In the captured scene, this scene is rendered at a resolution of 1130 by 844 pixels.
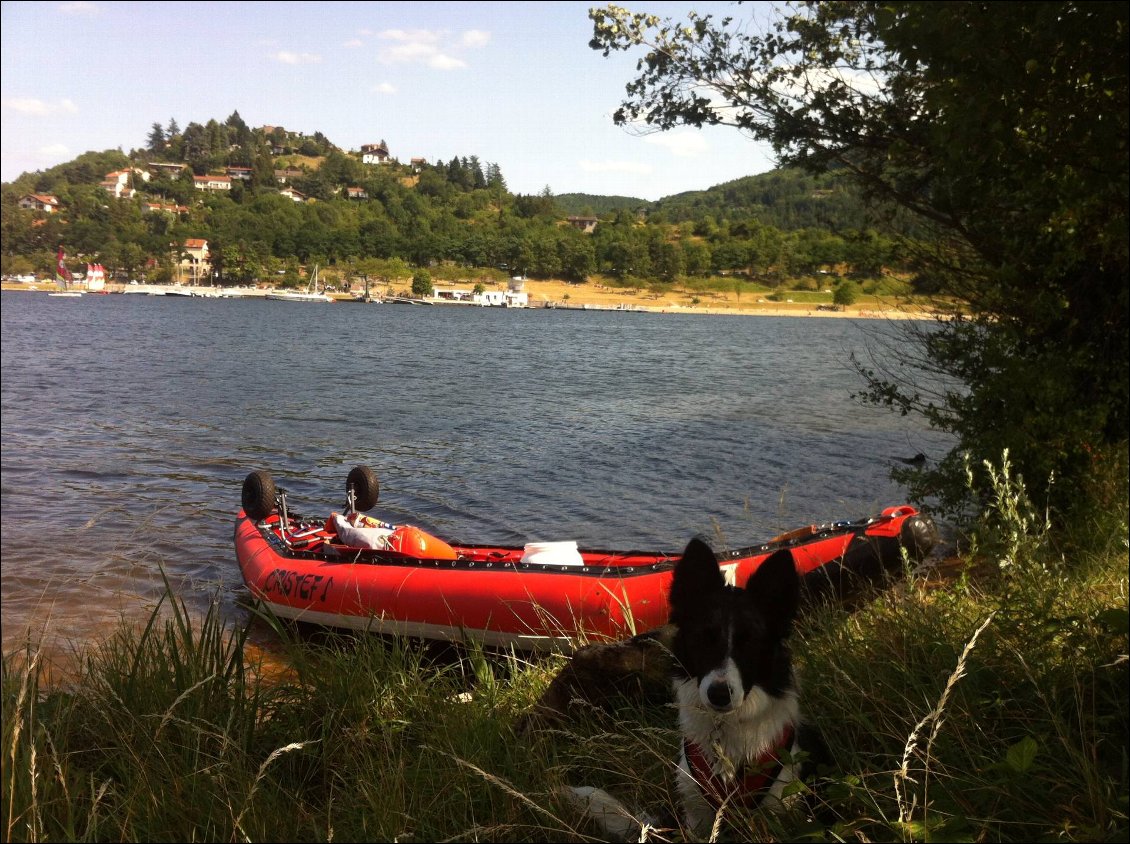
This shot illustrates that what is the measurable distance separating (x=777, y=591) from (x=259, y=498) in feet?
27.5

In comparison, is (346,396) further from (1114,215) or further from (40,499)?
(1114,215)

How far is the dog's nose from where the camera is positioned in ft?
7.99

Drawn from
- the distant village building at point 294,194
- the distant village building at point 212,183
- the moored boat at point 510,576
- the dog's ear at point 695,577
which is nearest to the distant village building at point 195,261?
the distant village building at point 212,183

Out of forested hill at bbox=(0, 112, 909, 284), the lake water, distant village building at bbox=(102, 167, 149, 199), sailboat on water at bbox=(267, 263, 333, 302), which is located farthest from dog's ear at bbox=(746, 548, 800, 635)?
sailboat on water at bbox=(267, 263, 333, 302)

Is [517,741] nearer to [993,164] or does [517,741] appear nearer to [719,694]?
A: [719,694]

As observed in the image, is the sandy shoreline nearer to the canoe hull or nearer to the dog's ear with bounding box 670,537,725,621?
the canoe hull

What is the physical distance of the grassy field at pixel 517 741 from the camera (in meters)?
2.51

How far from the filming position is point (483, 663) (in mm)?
4363

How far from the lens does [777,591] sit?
2.62 m

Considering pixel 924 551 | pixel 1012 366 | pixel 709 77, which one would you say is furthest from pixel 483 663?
pixel 709 77

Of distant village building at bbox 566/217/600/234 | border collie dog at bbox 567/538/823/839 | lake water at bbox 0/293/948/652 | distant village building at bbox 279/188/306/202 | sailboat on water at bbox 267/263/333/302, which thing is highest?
distant village building at bbox 566/217/600/234

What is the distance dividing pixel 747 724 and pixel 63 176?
8.84 ft

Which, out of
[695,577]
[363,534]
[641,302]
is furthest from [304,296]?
[695,577]

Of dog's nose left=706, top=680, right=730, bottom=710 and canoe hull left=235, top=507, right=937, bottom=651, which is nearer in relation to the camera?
dog's nose left=706, top=680, right=730, bottom=710
